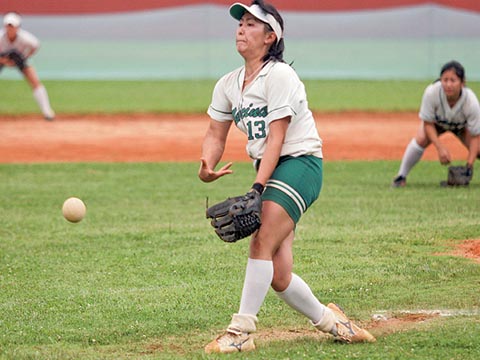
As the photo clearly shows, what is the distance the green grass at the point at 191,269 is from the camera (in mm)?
Answer: 5199

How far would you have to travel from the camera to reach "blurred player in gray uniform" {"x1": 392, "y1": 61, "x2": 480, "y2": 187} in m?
10.6

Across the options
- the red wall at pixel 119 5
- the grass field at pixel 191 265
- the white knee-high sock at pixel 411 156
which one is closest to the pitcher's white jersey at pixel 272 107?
the grass field at pixel 191 265

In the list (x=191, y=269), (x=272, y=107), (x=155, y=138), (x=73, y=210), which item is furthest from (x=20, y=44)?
(x=272, y=107)

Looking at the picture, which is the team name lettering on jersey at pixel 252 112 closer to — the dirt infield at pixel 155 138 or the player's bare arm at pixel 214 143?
the player's bare arm at pixel 214 143

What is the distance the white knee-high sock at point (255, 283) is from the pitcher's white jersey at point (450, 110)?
21.0ft

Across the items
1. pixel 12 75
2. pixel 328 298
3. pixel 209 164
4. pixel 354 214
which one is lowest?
pixel 12 75

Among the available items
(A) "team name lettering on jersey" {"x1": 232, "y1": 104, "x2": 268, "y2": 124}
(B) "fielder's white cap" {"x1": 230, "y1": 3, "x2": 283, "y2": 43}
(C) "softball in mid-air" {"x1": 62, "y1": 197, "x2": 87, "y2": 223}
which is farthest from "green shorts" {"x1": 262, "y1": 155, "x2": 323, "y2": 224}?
(C) "softball in mid-air" {"x1": 62, "y1": 197, "x2": 87, "y2": 223}

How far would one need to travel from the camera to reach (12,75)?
29.6 meters

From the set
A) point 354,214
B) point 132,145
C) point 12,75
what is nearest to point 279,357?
point 354,214

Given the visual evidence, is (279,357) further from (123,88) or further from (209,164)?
(123,88)

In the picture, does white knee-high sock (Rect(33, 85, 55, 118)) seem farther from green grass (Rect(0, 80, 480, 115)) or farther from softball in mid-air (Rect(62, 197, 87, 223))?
softball in mid-air (Rect(62, 197, 87, 223))

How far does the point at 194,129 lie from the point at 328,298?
40.6ft

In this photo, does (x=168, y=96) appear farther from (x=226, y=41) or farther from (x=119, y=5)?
(x=119, y=5)

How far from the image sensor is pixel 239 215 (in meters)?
4.79
